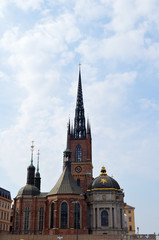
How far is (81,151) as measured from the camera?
91.9 m

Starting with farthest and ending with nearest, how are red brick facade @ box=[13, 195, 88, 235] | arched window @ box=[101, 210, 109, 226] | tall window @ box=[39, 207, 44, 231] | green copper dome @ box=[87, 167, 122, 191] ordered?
green copper dome @ box=[87, 167, 122, 191] → tall window @ box=[39, 207, 44, 231] → arched window @ box=[101, 210, 109, 226] → red brick facade @ box=[13, 195, 88, 235]

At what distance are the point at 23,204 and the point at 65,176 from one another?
46.7 ft

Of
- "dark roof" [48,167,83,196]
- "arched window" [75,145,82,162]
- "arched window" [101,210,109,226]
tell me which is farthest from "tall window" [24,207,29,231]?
A: "arched window" [75,145,82,162]

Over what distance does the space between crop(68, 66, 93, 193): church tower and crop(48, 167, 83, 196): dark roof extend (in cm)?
1271

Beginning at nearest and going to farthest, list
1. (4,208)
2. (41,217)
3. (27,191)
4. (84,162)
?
(4,208)
(41,217)
(27,191)
(84,162)

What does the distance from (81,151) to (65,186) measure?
21678mm

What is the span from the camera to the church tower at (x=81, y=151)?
88.2 meters

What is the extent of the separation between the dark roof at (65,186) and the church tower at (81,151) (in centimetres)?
1271

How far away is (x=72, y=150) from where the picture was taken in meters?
92.1

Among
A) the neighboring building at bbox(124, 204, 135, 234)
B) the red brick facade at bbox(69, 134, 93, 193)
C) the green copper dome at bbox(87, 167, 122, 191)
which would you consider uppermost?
the red brick facade at bbox(69, 134, 93, 193)

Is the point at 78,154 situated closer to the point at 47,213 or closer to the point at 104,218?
the point at 104,218

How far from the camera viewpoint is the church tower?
290 feet

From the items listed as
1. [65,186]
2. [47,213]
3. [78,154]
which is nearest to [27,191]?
[47,213]

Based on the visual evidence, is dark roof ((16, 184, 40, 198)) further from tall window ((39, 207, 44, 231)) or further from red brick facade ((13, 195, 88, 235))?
tall window ((39, 207, 44, 231))
